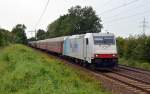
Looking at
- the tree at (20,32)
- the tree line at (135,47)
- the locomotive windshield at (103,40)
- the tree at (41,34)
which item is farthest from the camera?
the tree at (41,34)

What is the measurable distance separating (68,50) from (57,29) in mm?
77295

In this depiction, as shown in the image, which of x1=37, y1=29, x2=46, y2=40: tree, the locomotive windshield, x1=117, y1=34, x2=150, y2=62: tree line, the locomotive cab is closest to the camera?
the locomotive cab

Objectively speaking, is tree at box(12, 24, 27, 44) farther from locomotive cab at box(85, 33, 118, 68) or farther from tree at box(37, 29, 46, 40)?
locomotive cab at box(85, 33, 118, 68)

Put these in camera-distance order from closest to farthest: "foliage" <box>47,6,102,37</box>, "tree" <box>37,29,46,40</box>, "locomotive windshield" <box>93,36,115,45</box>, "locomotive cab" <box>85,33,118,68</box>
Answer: "locomotive cab" <box>85,33,118,68</box> < "locomotive windshield" <box>93,36,115,45</box> < "foliage" <box>47,6,102,37</box> < "tree" <box>37,29,46,40</box>

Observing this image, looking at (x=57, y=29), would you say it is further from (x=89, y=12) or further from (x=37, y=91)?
(x=37, y=91)

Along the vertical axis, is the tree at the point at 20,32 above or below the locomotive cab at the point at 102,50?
above

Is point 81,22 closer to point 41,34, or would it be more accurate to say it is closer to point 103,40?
point 103,40

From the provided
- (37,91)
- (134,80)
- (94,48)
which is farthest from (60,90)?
(94,48)

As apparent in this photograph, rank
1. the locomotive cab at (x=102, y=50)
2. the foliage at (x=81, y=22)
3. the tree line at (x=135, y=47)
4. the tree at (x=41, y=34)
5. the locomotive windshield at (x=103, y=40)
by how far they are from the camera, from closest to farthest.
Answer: the locomotive cab at (x=102, y=50) → the locomotive windshield at (x=103, y=40) → the tree line at (x=135, y=47) → the foliage at (x=81, y=22) → the tree at (x=41, y=34)

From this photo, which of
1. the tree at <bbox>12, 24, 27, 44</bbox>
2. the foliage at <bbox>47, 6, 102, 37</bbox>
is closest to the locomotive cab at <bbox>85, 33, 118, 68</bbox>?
the foliage at <bbox>47, 6, 102, 37</bbox>

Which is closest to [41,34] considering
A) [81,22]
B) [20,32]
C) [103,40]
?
[20,32]

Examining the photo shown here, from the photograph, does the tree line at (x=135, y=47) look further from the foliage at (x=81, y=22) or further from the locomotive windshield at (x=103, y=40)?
the foliage at (x=81, y=22)

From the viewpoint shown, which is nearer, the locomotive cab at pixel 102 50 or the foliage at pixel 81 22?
the locomotive cab at pixel 102 50

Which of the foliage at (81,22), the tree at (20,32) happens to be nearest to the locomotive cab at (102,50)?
the foliage at (81,22)
